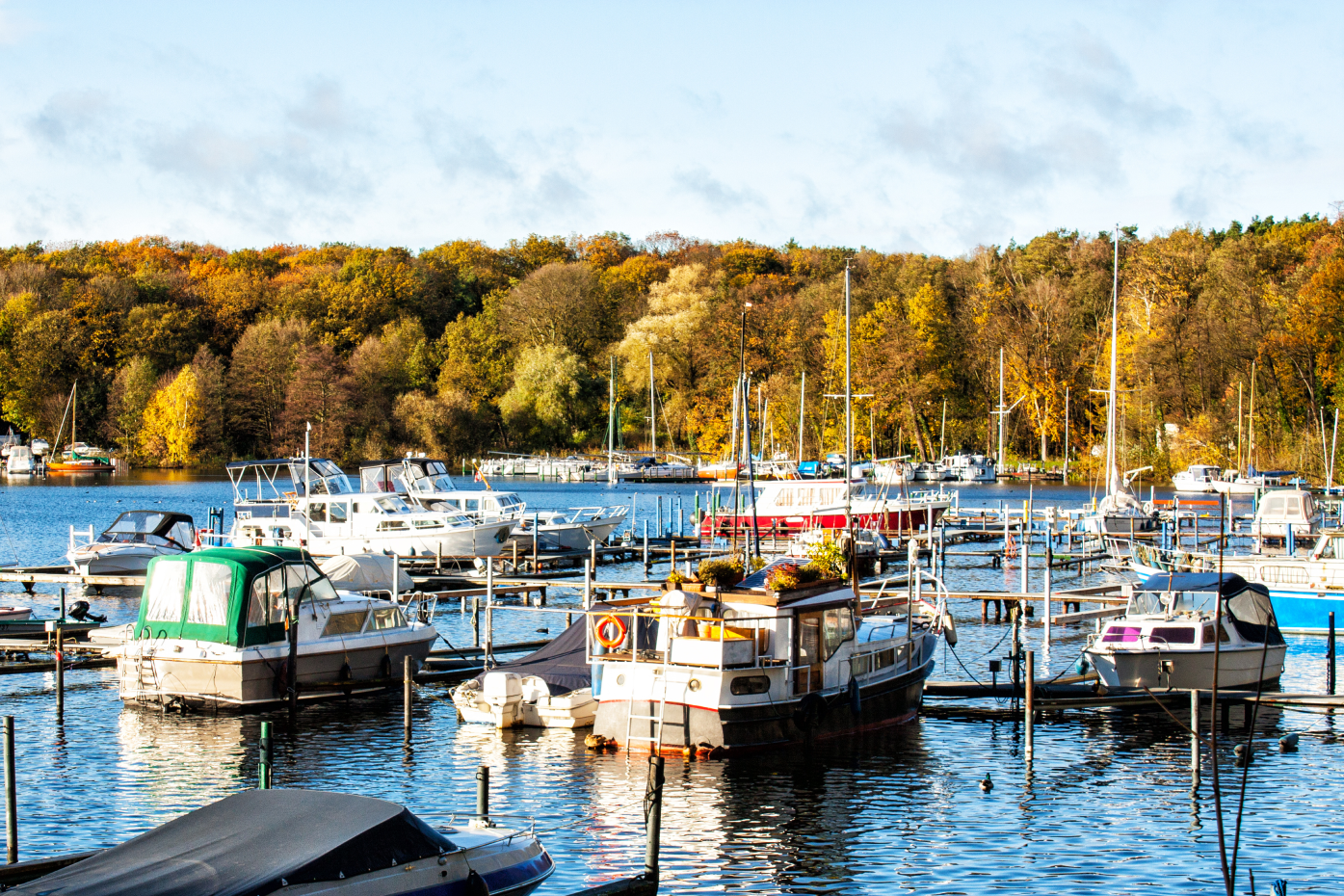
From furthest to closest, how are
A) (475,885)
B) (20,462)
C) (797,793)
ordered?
(20,462), (797,793), (475,885)

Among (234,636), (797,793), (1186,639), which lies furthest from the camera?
(1186,639)

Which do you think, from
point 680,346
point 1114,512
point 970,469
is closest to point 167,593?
point 1114,512

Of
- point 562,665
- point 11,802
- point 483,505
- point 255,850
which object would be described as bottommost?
point 11,802

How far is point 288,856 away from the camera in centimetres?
1059

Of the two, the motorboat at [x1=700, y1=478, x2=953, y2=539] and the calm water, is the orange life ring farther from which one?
the motorboat at [x1=700, y1=478, x2=953, y2=539]

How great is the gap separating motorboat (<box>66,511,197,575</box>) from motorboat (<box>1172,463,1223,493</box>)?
5519 cm

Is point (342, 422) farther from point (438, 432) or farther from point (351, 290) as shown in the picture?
point (351, 290)

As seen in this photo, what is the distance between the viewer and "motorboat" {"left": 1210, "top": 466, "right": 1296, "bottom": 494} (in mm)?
73000

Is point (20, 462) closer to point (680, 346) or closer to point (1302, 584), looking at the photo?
point (680, 346)

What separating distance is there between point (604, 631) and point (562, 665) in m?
2.73

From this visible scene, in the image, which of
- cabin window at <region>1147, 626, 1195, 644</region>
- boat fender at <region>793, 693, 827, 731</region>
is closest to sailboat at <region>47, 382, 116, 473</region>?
boat fender at <region>793, 693, 827, 731</region>

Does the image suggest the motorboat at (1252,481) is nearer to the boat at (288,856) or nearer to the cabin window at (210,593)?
the cabin window at (210,593)

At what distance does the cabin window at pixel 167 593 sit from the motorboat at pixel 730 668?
798cm

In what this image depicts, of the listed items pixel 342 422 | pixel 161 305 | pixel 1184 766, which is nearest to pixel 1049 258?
pixel 342 422
